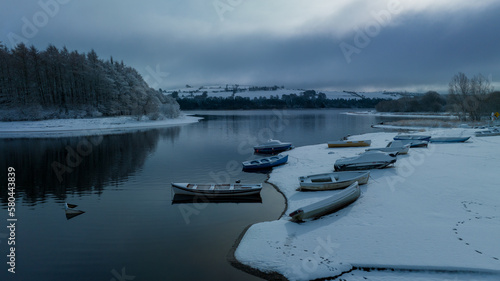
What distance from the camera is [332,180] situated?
69.9 feet

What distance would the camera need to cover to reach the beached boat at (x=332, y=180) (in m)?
20.2

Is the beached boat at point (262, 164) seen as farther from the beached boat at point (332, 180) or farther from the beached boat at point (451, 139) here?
the beached boat at point (451, 139)

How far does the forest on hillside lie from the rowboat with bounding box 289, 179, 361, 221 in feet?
284

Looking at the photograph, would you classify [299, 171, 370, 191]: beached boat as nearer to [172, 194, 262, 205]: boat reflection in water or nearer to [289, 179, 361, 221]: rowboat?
[289, 179, 361, 221]: rowboat

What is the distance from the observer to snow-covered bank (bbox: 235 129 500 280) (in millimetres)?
10672

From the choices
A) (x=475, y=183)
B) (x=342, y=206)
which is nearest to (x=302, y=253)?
(x=342, y=206)

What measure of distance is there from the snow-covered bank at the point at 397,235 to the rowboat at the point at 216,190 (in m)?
2.91

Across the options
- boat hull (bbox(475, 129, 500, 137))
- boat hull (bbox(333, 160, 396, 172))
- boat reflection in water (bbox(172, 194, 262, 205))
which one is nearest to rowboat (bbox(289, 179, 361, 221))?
boat reflection in water (bbox(172, 194, 262, 205))

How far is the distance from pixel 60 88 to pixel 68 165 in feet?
247

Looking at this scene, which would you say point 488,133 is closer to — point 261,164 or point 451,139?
point 451,139

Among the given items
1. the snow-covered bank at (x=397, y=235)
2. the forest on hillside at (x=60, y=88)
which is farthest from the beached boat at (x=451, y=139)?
the forest on hillside at (x=60, y=88)

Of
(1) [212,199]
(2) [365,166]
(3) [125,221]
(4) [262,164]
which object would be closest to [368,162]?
(2) [365,166]

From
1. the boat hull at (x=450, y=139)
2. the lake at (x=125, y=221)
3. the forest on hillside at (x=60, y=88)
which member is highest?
→ the forest on hillside at (x=60, y=88)

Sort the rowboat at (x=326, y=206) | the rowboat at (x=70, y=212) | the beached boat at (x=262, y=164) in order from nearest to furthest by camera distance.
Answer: the rowboat at (x=326, y=206) < the rowboat at (x=70, y=212) < the beached boat at (x=262, y=164)
